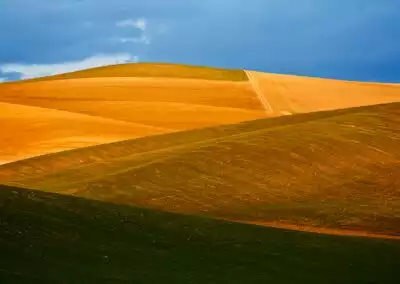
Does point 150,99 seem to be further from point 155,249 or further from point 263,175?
point 155,249

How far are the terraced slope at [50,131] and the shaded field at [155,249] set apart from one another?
3182cm

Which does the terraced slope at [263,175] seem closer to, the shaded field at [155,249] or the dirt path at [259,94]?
the shaded field at [155,249]

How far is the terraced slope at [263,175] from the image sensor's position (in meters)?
37.3

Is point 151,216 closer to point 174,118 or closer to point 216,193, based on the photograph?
point 216,193

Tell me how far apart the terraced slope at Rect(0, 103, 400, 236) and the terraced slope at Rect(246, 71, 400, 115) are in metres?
27.2

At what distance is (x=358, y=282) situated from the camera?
22.3 meters

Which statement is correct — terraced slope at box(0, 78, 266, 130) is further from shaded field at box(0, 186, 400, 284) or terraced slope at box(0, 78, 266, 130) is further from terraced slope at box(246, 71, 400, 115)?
shaded field at box(0, 186, 400, 284)

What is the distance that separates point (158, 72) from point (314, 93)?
28.5 metres

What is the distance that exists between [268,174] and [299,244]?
17.9m

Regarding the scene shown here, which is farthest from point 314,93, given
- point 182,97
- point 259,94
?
point 182,97

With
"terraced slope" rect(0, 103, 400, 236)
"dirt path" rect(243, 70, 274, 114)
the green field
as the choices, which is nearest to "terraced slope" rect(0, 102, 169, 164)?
"terraced slope" rect(0, 103, 400, 236)

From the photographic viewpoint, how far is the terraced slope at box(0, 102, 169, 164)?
59.6m

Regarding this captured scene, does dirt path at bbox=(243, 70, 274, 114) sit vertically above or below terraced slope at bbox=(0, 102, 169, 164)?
above

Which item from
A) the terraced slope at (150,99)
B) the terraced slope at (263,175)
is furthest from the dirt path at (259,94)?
the terraced slope at (263,175)
